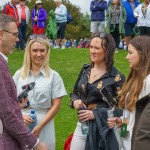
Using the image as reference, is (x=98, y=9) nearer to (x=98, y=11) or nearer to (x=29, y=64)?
(x=98, y=11)

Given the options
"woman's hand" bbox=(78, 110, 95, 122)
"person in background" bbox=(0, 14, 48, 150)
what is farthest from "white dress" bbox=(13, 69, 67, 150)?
"person in background" bbox=(0, 14, 48, 150)

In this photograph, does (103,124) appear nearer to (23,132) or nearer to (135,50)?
(135,50)

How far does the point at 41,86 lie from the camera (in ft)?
17.7

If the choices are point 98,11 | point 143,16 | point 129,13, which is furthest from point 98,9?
point 143,16

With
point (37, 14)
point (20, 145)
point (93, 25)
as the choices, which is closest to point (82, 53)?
point (93, 25)

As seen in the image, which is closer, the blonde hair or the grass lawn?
the blonde hair

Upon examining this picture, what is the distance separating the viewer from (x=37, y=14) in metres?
18.6

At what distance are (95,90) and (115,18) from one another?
39.0 ft

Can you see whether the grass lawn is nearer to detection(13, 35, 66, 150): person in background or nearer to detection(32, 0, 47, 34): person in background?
detection(32, 0, 47, 34): person in background

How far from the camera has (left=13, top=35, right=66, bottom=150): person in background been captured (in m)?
5.38

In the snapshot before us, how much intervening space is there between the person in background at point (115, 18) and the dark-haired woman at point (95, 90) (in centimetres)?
1125

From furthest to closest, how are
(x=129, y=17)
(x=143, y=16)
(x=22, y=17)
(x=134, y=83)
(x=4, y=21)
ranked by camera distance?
(x=22, y=17), (x=129, y=17), (x=143, y=16), (x=134, y=83), (x=4, y=21)

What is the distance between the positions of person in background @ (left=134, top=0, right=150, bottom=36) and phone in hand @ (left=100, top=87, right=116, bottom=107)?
10.9 metres

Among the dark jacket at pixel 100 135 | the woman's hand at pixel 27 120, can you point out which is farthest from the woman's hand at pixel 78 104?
the woman's hand at pixel 27 120
